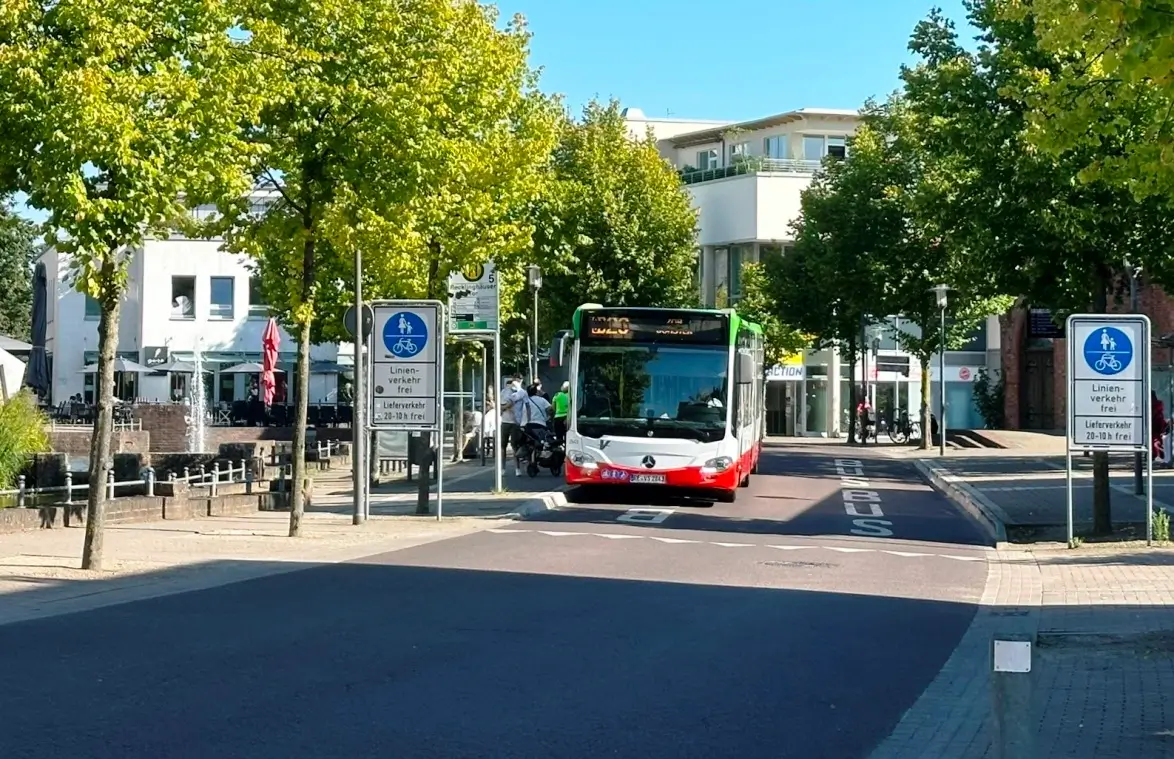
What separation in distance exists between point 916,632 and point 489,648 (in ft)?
11.7

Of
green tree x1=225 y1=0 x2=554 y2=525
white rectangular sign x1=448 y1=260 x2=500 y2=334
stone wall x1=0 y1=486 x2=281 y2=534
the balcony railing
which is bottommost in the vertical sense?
stone wall x1=0 y1=486 x2=281 y2=534

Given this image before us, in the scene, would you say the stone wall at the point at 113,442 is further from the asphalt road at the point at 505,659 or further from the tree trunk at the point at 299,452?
the asphalt road at the point at 505,659

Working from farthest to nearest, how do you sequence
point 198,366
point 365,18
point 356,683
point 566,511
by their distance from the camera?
point 198,366
point 566,511
point 365,18
point 356,683

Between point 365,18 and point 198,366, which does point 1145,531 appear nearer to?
point 365,18

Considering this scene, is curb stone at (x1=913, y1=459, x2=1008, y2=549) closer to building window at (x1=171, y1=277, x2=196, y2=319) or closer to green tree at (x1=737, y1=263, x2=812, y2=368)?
green tree at (x1=737, y1=263, x2=812, y2=368)

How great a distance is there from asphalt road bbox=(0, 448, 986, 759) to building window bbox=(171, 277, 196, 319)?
55.7m

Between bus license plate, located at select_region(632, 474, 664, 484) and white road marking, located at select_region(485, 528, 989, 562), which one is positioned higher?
bus license plate, located at select_region(632, 474, 664, 484)

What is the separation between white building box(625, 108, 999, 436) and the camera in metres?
77.1

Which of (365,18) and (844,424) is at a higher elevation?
(365,18)

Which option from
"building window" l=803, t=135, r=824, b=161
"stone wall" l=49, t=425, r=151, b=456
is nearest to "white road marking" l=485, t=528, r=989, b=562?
"stone wall" l=49, t=425, r=151, b=456

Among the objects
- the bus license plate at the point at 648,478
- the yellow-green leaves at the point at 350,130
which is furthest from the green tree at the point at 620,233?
the yellow-green leaves at the point at 350,130

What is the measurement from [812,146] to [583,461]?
5963 cm

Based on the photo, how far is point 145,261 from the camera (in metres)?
70.9

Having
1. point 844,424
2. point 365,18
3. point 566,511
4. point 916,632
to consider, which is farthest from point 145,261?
point 916,632
